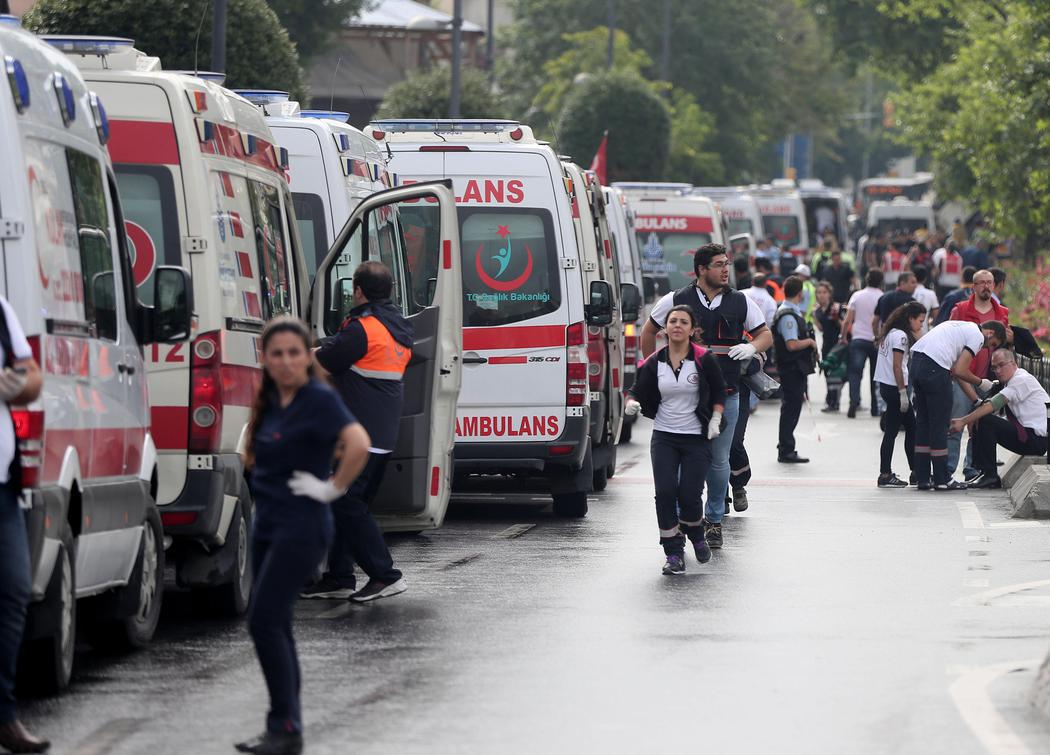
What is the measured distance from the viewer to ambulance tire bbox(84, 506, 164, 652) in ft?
29.8

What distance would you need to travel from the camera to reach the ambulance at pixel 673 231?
29094 mm

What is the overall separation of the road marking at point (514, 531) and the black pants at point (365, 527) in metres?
2.97

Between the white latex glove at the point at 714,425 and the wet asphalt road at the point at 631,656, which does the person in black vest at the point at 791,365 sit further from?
the white latex glove at the point at 714,425

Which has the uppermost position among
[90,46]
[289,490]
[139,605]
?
[90,46]

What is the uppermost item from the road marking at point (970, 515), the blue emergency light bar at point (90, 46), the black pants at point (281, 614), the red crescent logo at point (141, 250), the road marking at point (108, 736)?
the blue emergency light bar at point (90, 46)

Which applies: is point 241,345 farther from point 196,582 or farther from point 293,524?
point 293,524

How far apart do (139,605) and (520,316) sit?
578 cm

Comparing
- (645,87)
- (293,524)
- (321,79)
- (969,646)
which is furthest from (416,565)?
(321,79)

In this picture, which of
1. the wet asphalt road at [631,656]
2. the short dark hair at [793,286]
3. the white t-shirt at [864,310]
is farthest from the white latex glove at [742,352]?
the white t-shirt at [864,310]

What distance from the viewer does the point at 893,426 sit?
18.1 meters

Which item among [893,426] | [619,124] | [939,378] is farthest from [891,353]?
[619,124]

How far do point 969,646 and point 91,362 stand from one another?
3881 millimetres

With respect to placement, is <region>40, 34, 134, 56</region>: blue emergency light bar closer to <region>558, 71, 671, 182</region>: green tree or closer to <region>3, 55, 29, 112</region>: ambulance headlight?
<region>3, 55, 29, 112</region>: ambulance headlight

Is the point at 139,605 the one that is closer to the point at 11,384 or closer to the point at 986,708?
the point at 11,384
